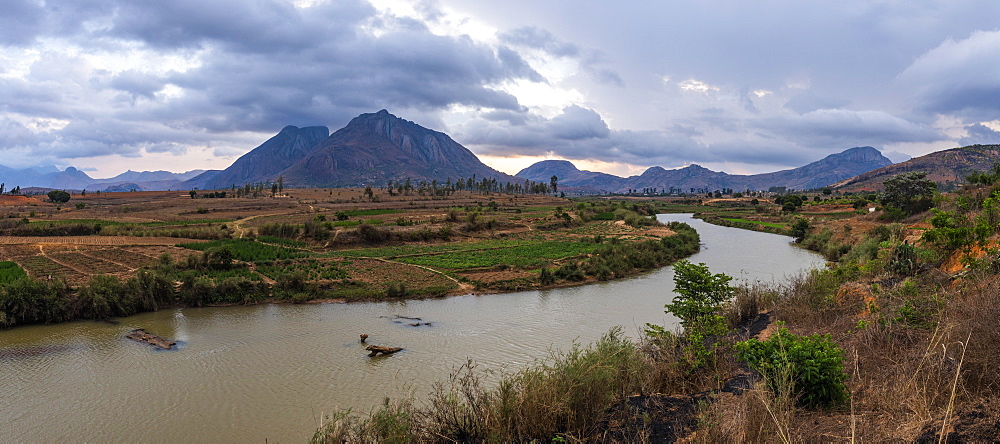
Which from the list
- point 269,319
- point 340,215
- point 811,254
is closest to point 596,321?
point 269,319

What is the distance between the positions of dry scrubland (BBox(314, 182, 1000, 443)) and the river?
2.16 metres

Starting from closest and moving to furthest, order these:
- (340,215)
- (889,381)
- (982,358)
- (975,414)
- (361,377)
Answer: (975,414)
(982,358)
(889,381)
(361,377)
(340,215)

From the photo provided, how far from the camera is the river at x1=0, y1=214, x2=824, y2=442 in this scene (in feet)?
39.1

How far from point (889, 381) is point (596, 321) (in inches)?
564

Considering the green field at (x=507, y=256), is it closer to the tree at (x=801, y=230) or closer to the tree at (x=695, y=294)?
the tree at (x=695, y=294)

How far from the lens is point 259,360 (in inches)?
632

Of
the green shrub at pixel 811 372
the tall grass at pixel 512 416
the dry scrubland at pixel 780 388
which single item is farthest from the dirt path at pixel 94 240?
the green shrub at pixel 811 372

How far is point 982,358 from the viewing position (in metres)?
6.32

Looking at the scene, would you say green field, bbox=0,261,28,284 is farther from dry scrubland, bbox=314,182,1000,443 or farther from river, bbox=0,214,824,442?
dry scrubland, bbox=314,182,1000,443

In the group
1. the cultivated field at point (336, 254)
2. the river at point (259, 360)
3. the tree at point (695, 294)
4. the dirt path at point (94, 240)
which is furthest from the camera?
the dirt path at point (94, 240)

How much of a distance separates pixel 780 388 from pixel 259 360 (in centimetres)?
1594

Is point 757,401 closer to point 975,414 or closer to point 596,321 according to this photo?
point 975,414

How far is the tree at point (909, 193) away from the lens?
45.5m

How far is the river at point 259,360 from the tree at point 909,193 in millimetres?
38353
